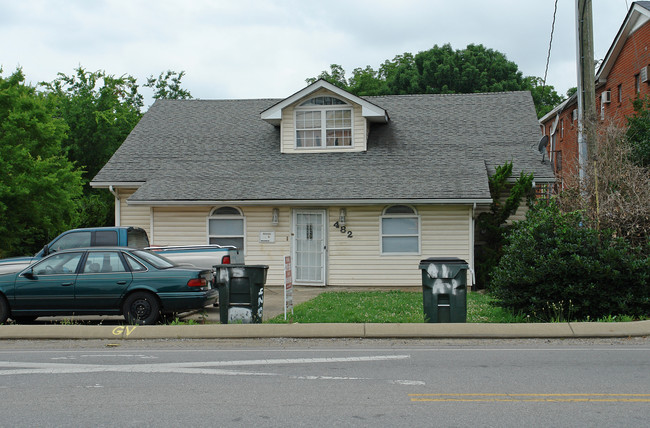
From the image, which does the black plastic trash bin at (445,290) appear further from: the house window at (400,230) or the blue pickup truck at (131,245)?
the house window at (400,230)

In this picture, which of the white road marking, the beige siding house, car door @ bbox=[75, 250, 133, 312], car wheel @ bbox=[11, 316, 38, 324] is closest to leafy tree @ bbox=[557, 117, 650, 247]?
the beige siding house

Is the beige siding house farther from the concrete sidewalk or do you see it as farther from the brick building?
the concrete sidewalk

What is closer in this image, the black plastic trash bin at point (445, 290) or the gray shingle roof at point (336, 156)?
the black plastic trash bin at point (445, 290)

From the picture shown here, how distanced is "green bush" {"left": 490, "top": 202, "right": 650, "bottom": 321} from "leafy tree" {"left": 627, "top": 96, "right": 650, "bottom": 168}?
8.90 metres

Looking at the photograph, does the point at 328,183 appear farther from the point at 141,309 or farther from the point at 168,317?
the point at 141,309

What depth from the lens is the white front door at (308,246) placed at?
19.3m

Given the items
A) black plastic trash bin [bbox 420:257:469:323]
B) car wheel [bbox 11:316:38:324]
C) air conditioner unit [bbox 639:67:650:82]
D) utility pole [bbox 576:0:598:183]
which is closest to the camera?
black plastic trash bin [bbox 420:257:469:323]

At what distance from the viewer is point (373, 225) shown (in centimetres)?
1912

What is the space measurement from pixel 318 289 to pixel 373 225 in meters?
2.35

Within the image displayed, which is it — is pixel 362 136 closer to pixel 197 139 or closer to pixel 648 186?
pixel 197 139

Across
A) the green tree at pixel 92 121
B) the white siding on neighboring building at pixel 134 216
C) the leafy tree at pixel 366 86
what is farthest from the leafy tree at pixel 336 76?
the white siding on neighboring building at pixel 134 216

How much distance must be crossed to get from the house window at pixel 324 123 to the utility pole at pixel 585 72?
7915 mm

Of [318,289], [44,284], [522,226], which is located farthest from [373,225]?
[44,284]

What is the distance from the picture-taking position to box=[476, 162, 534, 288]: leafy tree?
18.8 meters
